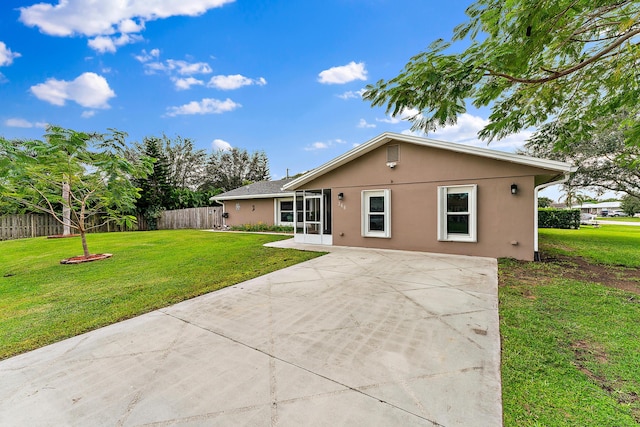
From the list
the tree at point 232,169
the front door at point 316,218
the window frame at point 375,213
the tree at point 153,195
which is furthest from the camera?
the tree at point 232,169

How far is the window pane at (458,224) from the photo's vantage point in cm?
783

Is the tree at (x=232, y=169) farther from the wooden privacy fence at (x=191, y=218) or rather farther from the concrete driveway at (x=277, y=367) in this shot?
the concrete driveway at (x=277, y=367)

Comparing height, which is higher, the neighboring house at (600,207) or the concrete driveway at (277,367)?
the neighboring house at (600,207)

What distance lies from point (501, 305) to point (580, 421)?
Answer: 239cm

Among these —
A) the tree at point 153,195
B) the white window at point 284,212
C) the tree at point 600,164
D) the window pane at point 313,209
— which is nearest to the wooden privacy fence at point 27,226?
the tree at point 153,195

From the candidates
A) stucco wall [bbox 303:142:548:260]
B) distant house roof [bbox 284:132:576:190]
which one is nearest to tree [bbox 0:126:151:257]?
distant house roof [bbox 284:132:576:190]

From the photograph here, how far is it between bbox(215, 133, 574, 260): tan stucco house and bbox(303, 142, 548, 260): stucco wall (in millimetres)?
21

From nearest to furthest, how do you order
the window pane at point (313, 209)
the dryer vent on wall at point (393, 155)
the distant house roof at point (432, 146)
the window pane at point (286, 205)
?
1. the distant house roof at point (432, 146)
2. the dryer vent on wall at point (393, 155)
3. the window pane at point (313, 209)
4. the window pane at point (286, 205)

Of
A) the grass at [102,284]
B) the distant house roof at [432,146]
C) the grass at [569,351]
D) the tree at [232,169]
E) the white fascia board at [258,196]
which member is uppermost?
the tree at [232,169]

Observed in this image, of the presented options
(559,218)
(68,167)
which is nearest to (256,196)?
(68,167)

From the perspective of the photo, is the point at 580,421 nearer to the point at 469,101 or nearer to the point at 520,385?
the point at 520,385

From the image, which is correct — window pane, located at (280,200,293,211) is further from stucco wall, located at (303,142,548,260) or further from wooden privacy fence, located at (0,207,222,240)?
wooden privacy fence, located at (0,207,222,240)

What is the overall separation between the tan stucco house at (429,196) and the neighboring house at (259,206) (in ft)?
15.7

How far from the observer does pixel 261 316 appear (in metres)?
3.65
